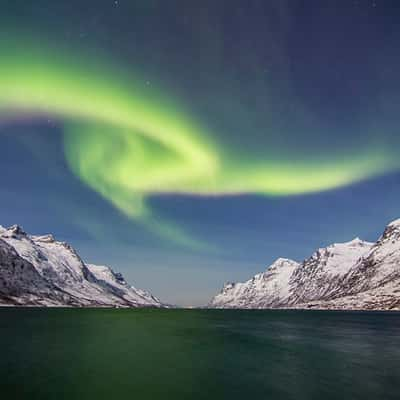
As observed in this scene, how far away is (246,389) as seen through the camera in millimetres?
37469

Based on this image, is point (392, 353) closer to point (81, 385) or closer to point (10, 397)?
point (81, 385)

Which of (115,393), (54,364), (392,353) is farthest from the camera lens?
(392,353)

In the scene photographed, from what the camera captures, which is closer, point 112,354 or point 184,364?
point 184,364

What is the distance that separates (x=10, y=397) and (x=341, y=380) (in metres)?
36.6

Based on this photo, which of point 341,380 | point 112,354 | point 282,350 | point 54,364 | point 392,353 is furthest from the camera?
point 282,350

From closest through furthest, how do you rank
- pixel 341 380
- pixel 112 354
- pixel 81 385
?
pixel 81 385 < pixel 341 380 < pixel 112 354

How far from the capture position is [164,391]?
35562 mm

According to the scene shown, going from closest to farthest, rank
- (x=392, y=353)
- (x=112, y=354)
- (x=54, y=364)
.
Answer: (x=54, y=364) < (x=112, y=354) < (x=392, y=353)

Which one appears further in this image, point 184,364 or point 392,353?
point 392,353

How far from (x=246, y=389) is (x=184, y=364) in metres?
17.4

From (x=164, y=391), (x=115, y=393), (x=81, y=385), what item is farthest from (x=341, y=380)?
(x=81, y=385)

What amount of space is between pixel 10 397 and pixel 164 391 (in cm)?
1432

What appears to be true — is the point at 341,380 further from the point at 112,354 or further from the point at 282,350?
the point at 112,354

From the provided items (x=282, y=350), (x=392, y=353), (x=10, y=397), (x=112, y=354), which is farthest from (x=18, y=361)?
(x=392, y=353)
